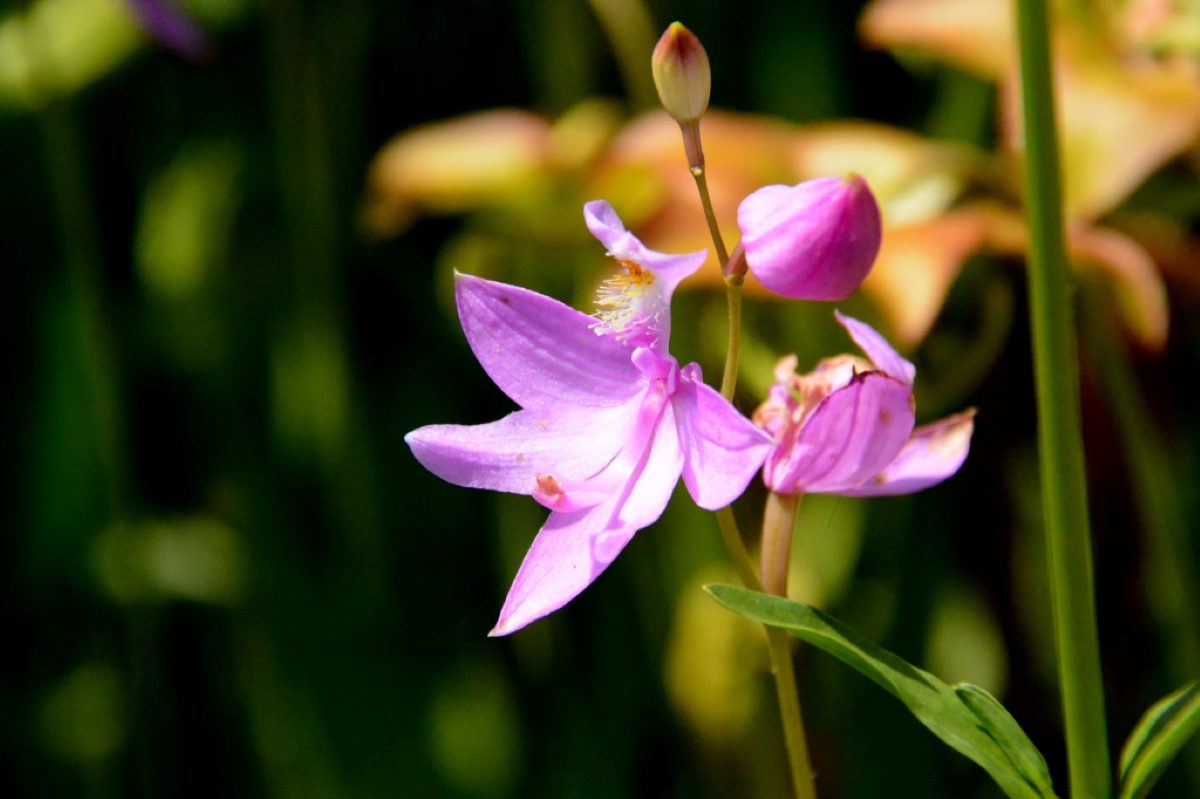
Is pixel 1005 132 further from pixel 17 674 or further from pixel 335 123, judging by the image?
pixel 17 674

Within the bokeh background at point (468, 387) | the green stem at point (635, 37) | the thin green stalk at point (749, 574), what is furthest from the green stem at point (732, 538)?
the green stem at point (635, 37)

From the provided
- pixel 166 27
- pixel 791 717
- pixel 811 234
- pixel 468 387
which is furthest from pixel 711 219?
pixel 468 387

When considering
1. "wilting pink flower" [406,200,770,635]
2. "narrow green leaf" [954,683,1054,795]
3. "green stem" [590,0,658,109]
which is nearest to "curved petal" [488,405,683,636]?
"wilting pink flower" [406,200,770,635]

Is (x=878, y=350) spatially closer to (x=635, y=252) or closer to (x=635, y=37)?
(x=635, y=252)

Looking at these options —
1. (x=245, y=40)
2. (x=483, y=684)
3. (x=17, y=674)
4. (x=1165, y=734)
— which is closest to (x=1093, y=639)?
(x=1165, y=734)

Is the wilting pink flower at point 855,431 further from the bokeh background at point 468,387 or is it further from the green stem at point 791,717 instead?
the bokeh background at point 468,387

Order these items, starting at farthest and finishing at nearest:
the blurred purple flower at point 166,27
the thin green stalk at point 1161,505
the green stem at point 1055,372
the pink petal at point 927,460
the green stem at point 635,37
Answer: the green stem at point 635,37 < the thin green stalk at point 1161,505 < the blurred purple flower at point 166,27 < the pink petal at point 927,460 < the green stem at point 1055,372
